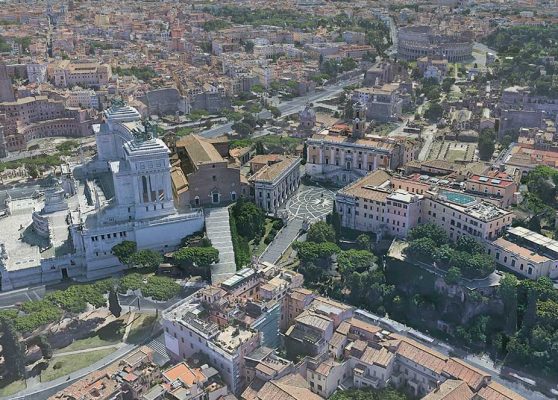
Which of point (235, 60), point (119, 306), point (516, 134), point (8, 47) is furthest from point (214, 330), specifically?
point (8, 47)

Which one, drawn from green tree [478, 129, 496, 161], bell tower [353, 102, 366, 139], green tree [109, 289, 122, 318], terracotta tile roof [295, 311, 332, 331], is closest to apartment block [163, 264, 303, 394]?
terracotta tile roof [295, 311, 332, 331]

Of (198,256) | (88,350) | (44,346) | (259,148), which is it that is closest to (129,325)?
(88,350)

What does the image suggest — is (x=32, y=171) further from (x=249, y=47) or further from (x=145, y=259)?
(x=249, y=47)

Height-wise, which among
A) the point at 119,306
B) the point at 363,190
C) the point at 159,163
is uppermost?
the point at 159,163

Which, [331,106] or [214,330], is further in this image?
[331,106]

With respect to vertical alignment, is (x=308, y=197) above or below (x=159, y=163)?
below

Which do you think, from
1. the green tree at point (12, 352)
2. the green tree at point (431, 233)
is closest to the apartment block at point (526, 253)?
the green tree at point (431, 233)

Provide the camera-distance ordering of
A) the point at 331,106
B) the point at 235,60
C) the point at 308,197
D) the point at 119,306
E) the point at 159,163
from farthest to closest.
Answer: the point at 235,60 → the point at 331,106 → the point at 308,197 → the point at 159,163 → the point at 119,306

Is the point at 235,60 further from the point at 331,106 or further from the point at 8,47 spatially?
the point at 8,47
